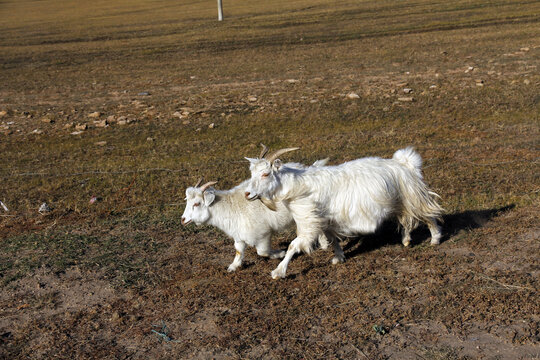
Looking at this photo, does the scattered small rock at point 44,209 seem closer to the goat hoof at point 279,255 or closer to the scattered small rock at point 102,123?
the goat hoof at point 279,255

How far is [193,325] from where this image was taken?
6.48 metres

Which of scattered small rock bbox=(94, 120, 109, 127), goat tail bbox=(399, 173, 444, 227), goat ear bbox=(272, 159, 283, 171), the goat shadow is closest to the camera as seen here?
goat ear bbox=(272, 159, 283, 171)

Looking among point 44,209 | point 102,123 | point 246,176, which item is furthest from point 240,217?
point 102,123

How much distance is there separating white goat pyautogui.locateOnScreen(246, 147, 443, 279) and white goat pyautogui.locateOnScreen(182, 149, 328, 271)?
32 cm

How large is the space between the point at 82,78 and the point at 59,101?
5.45 meters

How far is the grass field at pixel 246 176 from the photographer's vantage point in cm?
621

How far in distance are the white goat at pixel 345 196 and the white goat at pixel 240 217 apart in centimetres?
32

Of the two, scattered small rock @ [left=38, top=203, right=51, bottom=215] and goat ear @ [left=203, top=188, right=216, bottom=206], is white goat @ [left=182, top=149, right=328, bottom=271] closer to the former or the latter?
goat ear @ [left=203, top=188, right=216, bottom=206]

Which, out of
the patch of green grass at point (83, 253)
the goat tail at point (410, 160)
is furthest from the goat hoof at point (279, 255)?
the goat tail at point (410, 160)

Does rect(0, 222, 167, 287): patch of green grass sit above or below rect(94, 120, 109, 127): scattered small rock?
above

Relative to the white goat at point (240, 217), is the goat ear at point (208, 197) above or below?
above

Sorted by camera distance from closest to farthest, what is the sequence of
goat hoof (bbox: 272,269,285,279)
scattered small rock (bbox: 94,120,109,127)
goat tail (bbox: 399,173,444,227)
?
goat hoof (bbox: 272,269,285,279) → goat tail (bbox: 399,173,444,227) → scattered small rock (bbox: 94,120,109,127)

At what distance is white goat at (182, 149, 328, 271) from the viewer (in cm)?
773

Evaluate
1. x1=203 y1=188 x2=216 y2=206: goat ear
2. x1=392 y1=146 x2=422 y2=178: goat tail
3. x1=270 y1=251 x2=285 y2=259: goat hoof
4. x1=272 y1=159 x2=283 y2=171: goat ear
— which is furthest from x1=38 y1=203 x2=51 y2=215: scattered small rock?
x1=392 y1=146 x2=422 y2=178: goat tail
